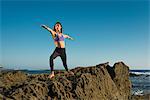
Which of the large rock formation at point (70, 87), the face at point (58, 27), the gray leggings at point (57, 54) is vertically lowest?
the large rock formation at point (70, 87)

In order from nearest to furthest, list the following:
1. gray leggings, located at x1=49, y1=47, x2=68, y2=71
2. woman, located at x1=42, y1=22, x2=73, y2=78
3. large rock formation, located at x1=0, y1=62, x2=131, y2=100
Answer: large rock formation, located at x1=0, y1=62, x2=131, y2=100, woman, located at x1=42, y1=22, x2=73, y2=78, gray leggings, located at x1=49, y1=47, x2=68, y2=71

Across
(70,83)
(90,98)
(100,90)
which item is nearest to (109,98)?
(100,90)

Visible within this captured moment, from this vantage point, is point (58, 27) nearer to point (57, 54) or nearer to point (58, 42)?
point (58, 42)

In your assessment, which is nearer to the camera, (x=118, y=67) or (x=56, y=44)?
(x=56, y=44)

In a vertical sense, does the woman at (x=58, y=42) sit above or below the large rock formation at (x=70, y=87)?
above

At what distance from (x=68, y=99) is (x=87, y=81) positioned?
0.97 m

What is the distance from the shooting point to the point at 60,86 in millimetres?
9484

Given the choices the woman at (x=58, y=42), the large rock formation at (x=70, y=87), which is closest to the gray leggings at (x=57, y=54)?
the woman at (x=58, y=42)

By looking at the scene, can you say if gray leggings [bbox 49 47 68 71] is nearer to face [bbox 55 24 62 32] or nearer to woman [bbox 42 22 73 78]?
woman [bbox 42 22 73 78]

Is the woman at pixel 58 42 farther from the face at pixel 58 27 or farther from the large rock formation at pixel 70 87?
the large rock formation at pixel 70 87

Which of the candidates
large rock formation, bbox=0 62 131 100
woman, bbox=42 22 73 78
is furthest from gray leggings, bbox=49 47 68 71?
large rock formation, bbox=0 62 131 100

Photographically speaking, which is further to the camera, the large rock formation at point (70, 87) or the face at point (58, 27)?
the face at point (58, 27)

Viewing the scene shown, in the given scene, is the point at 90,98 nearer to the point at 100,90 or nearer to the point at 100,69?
the point at 100,90

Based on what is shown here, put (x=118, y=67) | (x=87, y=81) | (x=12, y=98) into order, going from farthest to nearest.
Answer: (x=118, y=67) → (x=87, y=81) → (x=12, y=98)
